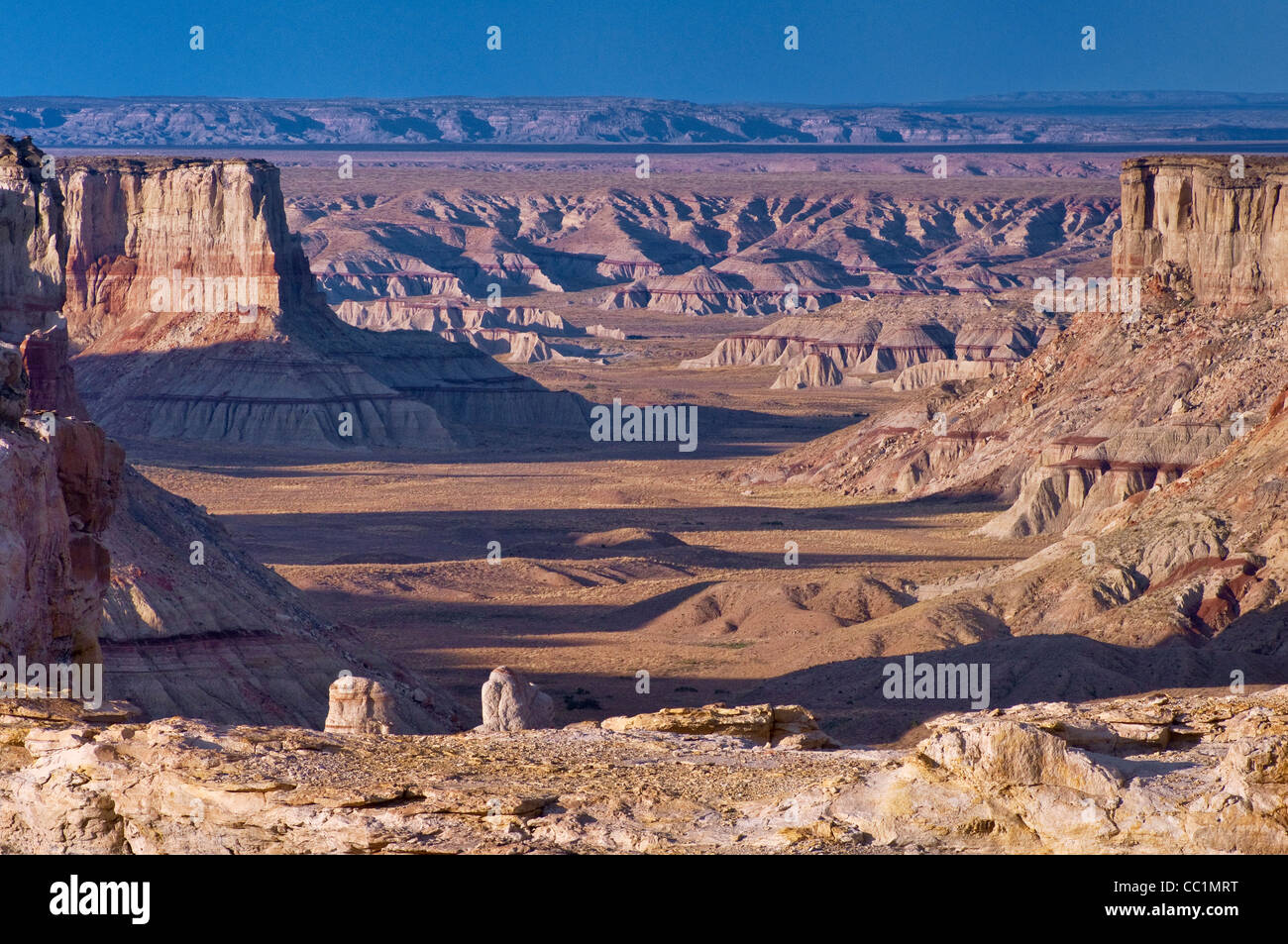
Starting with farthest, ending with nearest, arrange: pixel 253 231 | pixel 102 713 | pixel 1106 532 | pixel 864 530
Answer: pixel 253 231, pixel 864 530, pixel 1106 532, pixel 102 713

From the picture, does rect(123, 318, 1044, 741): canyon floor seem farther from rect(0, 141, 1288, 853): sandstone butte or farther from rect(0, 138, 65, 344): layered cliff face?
rect(0, 141, 1288, 853): sandstone butte

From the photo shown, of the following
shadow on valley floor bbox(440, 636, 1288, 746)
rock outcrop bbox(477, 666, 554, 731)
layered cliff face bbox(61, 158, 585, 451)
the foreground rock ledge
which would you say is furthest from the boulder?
layered cliff face bbox(61, 158, 585, 451)

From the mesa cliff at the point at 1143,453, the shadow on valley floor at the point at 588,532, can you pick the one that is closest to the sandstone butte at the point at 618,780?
the mesa cliff at the point at 1143,453

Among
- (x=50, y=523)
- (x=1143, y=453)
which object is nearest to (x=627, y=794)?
(x=50, y=523)

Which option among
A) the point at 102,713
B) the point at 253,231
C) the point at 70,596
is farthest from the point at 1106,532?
the point at 253,231

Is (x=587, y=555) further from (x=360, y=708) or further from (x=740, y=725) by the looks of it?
(x=740, y=725)
